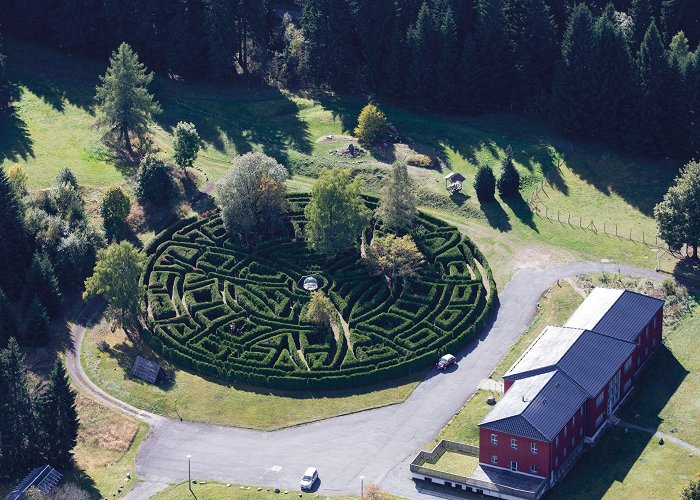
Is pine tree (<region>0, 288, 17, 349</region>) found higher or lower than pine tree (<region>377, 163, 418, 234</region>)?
lower

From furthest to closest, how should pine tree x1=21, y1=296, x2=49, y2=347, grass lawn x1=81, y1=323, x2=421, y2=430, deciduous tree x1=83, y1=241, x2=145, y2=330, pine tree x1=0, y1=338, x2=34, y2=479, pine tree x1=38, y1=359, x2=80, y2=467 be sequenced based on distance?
deciduous tree x1=83, y1=241, x2=145, y2=330
pine tree x1=21, y1=296, x2=49, y2=347
grass lawn x1=81, y1=323, x2=421, y2=430
pine tree x1=38, y1=359, x2=80, y2=467
pine tree x1=0, y1=338, x2=34, y2=479

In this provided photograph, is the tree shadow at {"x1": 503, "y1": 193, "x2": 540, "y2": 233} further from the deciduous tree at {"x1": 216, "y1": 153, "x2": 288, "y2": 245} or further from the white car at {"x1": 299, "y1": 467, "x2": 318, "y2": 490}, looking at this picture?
the white car at {"x1": 299, "y1": 467, "x2": 318, "y2": 490}

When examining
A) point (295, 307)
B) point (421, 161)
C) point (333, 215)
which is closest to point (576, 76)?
point (421, 161)

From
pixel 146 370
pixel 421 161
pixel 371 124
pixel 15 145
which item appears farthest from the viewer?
pixel 371 124

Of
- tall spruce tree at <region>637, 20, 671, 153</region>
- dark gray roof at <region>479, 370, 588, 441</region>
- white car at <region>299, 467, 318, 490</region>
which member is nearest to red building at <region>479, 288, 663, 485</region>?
dark gray roof at <region>479, 370, 588, 441</region>

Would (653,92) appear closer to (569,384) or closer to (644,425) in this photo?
(644,425)

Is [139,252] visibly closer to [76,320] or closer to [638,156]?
[76,320]
